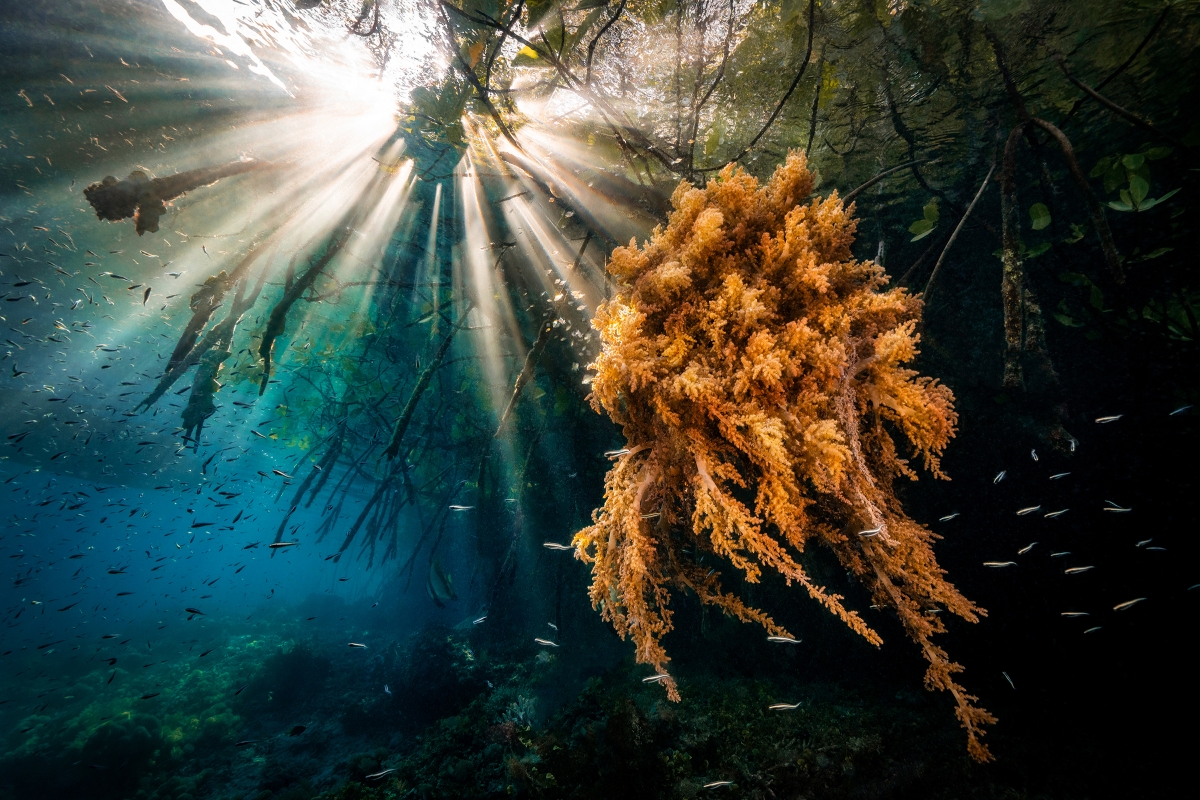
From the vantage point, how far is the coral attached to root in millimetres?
2105

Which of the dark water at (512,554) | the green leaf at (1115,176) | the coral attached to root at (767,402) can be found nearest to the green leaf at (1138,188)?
the green leaf at (1115,176)

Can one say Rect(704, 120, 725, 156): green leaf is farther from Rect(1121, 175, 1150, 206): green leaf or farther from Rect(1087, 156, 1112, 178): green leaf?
Rect(1087, 156, 1112, 178): green leaf

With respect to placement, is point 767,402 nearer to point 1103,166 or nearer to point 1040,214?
point 1040,214

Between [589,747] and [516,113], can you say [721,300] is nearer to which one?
[516,113]

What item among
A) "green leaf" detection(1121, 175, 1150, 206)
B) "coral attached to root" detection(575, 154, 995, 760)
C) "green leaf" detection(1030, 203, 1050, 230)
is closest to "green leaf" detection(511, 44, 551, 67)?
"coral attached to root" detection(575, 154, 995, 760)

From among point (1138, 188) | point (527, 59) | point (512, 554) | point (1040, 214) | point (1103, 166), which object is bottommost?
point (512, 554)

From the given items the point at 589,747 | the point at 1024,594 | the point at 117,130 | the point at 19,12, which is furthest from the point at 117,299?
the point at 1024,594

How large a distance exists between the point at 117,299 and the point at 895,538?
2240cm

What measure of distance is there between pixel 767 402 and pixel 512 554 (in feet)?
22.0

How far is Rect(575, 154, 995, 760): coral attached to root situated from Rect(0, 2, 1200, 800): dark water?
2.72 meters

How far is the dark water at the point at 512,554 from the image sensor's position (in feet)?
15.9

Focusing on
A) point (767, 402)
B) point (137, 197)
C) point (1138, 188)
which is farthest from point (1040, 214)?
point (137, 197)

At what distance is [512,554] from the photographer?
298 inches

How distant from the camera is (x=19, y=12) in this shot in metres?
6.31
